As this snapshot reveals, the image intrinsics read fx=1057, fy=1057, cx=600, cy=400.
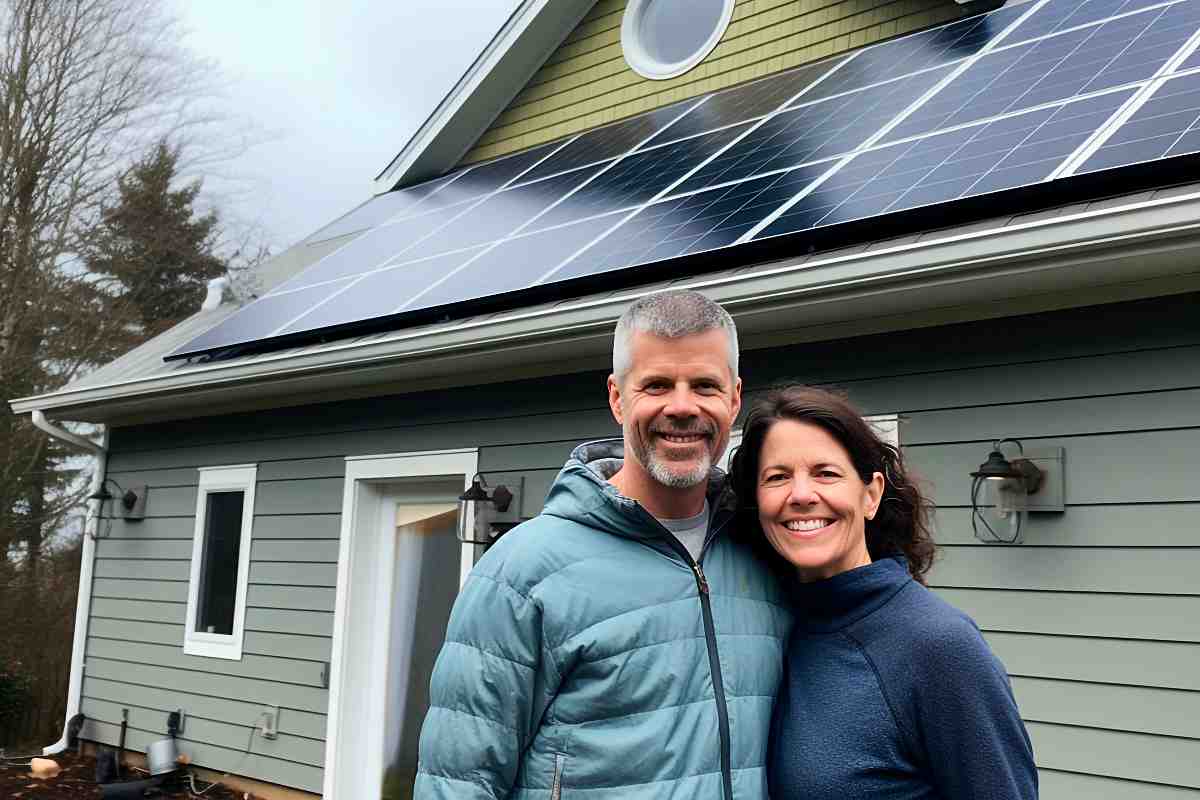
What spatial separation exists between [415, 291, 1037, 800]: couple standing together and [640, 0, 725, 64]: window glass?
7.17 metres

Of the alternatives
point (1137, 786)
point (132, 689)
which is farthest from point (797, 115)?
point (132, 689)

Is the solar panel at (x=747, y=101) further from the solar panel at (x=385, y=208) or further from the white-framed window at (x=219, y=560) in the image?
the white-framed window at (x=219, y=560)

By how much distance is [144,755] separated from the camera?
8.62 metres

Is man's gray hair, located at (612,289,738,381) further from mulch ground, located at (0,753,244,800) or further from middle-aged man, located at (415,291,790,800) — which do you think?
mulch ground, located at (0,753,244,800)

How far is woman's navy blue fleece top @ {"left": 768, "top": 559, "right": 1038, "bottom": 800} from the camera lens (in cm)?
183

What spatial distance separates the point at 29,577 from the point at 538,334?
11.9 m

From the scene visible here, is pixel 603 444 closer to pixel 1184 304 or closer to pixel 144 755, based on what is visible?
pixel 1184 304

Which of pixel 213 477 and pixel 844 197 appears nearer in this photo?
pixel 844 197

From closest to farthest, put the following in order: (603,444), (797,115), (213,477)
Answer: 1. (603,444)
2. (797,115)
3. (213,477)

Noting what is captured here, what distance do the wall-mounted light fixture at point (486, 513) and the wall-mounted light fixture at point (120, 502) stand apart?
165 inches

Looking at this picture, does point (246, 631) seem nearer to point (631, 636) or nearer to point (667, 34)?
point (667, 34)

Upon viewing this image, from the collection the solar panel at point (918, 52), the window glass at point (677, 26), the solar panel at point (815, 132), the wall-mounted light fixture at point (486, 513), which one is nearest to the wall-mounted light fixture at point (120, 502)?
the wall-mounted light fixture at point (486, 513)

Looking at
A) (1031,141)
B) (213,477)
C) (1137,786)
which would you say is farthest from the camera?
(213,477)

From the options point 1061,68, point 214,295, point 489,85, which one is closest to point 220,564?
point 214,295
